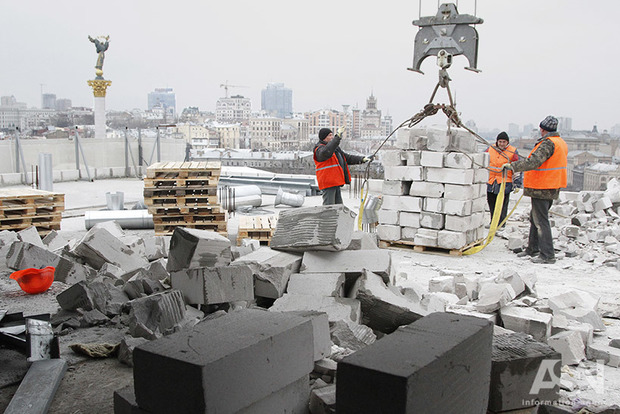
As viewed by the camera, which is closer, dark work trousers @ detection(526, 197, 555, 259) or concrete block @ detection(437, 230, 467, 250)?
dark work trousers @ detection(526, 197, 555, 259)

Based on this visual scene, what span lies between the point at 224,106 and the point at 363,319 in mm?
92693

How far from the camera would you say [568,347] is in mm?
4688

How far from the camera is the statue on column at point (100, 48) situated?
23.4 meters

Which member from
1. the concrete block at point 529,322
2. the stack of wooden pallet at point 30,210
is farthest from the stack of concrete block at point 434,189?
the stack of wooden pallet at point 30,210

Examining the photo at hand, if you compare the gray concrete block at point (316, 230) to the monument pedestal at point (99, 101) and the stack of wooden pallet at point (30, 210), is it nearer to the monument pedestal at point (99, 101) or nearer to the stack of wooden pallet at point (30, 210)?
the stack of wooden pallet at point (30, 210)

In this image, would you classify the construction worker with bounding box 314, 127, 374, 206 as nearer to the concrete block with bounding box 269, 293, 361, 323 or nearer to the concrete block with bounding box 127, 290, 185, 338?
the concrete block with bounding box 269, 293, 361, 323

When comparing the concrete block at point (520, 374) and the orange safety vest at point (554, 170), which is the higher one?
the orange safety vest at point (554, 170)

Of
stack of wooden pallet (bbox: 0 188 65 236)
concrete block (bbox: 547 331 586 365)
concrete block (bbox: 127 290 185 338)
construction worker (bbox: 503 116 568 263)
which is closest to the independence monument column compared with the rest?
stack of wooden pallet (bbox: 0 188 65 236)

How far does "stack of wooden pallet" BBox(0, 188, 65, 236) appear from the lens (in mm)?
9375

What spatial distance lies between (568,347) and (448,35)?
5.13 metres

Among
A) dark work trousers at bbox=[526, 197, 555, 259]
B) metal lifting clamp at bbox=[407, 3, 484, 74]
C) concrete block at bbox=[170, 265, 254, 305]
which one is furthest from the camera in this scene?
dark work trousers at bbox=[526, 197, 555, 259]

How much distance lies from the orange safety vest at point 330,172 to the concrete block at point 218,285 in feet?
15.3

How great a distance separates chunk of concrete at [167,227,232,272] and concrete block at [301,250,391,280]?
789mm

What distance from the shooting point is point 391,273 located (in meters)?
5.64
